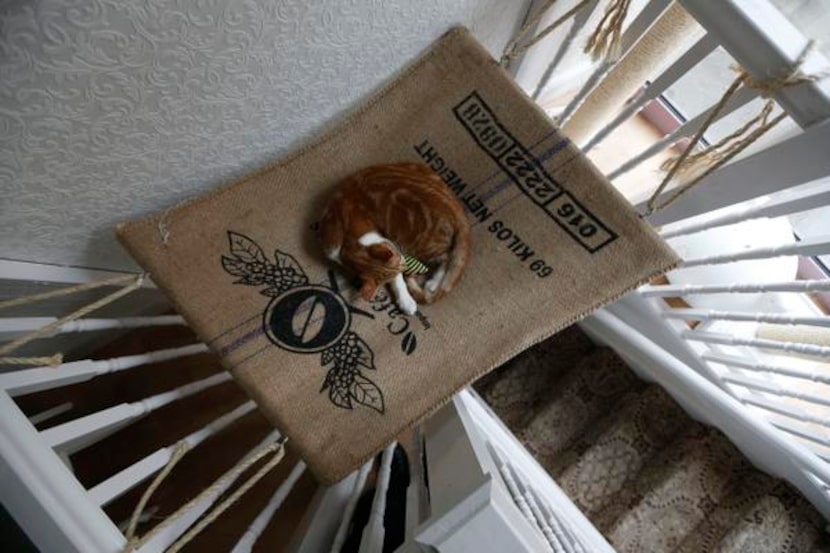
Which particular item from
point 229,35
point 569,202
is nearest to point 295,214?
point 229,35

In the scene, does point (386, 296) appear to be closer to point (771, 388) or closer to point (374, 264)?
point (374, 264)

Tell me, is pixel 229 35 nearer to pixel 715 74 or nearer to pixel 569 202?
pixel 569 202

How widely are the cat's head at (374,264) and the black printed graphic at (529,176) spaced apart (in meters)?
0.24

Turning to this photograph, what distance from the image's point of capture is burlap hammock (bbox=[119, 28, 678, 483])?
81cm

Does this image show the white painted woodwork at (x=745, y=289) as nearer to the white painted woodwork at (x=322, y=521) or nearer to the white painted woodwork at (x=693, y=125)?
the white painted woodwork at (x=693, y=125)

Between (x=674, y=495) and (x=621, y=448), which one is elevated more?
(x=621, y=448)

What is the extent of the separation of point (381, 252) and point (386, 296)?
4.3 inches

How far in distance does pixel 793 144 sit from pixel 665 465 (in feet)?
3.44

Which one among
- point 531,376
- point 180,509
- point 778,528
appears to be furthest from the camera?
point 531,376

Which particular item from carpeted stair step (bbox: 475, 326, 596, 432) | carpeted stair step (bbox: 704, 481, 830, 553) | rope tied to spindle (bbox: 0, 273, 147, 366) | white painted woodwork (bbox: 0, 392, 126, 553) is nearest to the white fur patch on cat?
rope tied to spindle (bbox: 0, 273, 147, 366)

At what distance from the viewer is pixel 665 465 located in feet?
4.80

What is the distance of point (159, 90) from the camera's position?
25.5 inches

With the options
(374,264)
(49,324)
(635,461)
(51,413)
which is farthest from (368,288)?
(635,461)

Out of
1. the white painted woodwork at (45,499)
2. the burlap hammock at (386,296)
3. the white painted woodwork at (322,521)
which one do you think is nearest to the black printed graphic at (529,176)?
the burlap hammock at (386,296)
